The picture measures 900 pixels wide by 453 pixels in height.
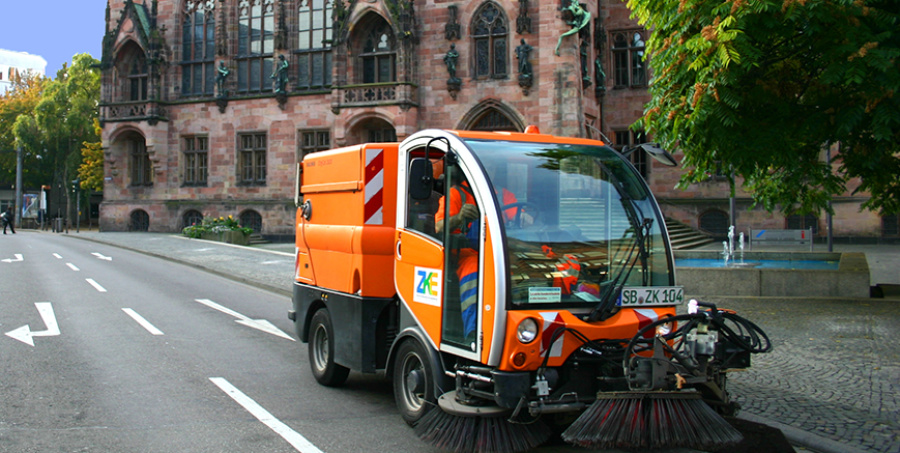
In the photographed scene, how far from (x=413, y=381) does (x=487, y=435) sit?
39.8 inches

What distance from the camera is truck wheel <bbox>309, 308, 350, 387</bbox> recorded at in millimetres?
7883

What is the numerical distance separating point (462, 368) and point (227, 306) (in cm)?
973

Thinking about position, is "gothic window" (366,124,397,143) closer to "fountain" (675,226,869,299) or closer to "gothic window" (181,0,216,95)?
"gothic window" (181,0,216,95)

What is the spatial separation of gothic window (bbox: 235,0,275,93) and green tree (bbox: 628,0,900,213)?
1102 inches

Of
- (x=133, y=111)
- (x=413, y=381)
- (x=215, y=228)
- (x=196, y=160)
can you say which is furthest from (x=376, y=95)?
(x=413, y=381)

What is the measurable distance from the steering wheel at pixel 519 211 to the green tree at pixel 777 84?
391 centimetres

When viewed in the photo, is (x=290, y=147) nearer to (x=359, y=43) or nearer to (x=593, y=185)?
(x=359, y=43)

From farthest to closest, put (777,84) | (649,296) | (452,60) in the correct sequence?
(452,60), (777,84), (649,296)

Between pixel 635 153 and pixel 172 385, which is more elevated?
pixel 635 153

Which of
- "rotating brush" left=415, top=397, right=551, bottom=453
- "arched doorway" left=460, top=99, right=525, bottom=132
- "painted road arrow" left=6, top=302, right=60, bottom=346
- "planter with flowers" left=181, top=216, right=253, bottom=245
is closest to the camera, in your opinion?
"rotating brush" left=415, top=397, right=551, bottom=453

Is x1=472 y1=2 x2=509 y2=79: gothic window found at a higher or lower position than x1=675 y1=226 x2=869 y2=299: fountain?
higher

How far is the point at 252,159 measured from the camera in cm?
3684

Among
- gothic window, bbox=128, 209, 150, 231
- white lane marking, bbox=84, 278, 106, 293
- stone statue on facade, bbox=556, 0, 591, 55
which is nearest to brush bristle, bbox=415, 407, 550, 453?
white lane marking, bbox=84, 278, 106, 293

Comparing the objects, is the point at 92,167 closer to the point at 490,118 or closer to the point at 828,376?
the point at 490,118
